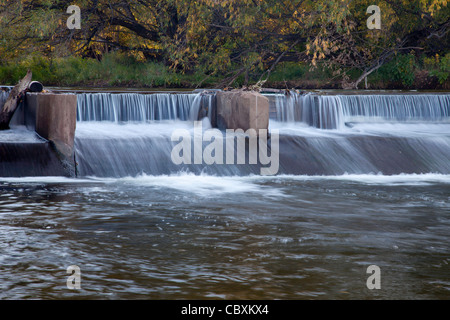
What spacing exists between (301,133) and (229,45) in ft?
29.5

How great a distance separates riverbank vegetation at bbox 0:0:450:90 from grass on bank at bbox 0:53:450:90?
0.03 m

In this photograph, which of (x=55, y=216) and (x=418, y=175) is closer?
(x=55, y=216)

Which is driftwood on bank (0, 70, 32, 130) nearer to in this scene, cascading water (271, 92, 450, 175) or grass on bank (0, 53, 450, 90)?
cascading water (271, 92, 450, 175)

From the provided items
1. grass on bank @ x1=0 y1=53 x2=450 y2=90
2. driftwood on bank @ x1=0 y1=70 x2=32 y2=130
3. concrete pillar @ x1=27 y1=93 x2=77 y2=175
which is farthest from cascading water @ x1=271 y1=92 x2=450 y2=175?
driftwood on bank @ x1=0 y1=70 x2=32 y2=130

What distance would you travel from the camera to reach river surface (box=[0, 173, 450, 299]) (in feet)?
17.8

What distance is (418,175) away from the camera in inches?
506

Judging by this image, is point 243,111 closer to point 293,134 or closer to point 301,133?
point 293,134

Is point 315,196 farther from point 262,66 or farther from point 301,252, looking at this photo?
point 262,66

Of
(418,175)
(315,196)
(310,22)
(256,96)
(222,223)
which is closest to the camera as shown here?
(222,223)

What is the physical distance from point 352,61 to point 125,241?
16.5m

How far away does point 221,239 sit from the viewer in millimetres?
7098

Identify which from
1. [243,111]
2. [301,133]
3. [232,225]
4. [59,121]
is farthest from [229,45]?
[232,225]

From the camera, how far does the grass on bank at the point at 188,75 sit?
22281mm

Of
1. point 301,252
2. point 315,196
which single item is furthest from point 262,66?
point 301,252
